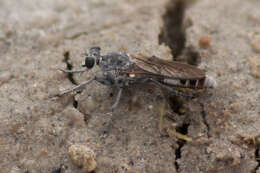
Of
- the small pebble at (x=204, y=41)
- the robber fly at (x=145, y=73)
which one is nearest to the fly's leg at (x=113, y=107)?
the robber fly at (x=145, y=73)

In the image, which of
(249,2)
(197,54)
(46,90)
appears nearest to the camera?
(46,90)

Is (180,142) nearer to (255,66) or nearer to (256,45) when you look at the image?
(255,66)

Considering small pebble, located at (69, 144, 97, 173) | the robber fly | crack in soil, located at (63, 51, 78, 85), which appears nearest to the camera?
small pebble, located at (69, 144, 97, 173)

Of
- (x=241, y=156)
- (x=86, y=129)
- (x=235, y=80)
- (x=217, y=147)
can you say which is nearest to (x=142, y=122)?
(x=86, y=129)

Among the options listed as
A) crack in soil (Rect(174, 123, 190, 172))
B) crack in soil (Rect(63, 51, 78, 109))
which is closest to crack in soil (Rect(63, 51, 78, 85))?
crack in soil (Rect(63, 51, 78, 109))

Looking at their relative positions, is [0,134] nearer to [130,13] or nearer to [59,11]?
[59,11]

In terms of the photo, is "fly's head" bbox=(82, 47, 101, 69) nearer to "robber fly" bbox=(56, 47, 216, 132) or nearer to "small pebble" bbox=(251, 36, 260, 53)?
"robber fly" bbox=(56, 47, 216, 132)
